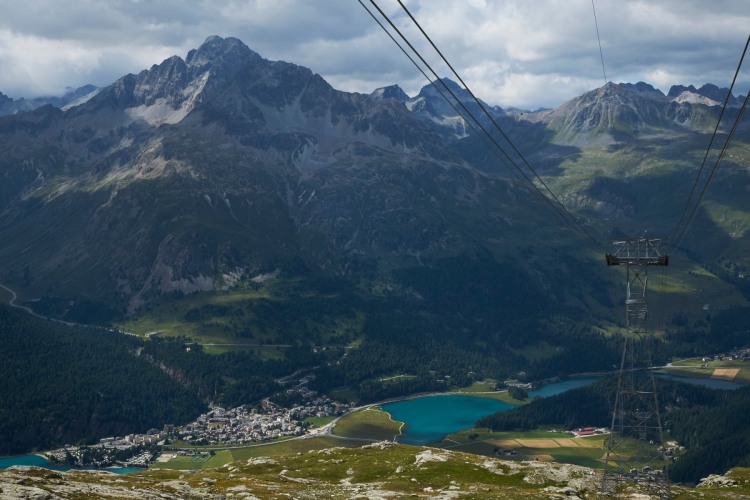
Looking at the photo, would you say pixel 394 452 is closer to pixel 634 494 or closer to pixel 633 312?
pixel 634 494

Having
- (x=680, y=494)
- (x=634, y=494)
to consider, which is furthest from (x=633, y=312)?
(x=680, y=494)

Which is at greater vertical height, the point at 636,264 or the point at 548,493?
the point at 636,264

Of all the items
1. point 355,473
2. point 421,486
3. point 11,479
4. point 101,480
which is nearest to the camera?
point 11,479

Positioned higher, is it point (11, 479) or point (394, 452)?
point (11, 479)

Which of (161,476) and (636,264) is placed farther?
(161,476)

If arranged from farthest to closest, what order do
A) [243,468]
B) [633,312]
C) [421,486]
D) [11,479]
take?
[243,468] < [421,486] < [633,312] < [11,479]

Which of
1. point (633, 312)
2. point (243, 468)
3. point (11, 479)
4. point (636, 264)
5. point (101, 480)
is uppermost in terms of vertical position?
point (636, 264)

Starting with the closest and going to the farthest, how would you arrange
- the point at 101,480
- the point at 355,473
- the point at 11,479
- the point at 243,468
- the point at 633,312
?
the point at 11,479, the point at 633,312, the point at 101,480, the point at 355,473, the point at 243,468

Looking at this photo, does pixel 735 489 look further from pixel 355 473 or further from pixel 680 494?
pixel 355 473

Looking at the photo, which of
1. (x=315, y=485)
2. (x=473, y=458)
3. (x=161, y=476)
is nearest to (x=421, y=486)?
(x=315, y=485)
